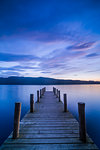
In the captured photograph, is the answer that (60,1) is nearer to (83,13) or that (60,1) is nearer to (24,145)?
(83,13)

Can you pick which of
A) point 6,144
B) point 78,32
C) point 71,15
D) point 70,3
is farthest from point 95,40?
point 6,144

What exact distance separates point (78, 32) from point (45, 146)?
41.8ft

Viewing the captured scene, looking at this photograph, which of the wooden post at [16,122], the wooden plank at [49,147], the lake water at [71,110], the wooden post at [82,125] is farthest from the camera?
the lake water at [71,110]

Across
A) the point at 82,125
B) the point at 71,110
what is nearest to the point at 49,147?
the point at 82,125

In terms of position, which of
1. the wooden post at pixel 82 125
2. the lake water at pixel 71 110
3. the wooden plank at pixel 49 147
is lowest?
the lake water at pixel 71 110

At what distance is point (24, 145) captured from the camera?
8.97 ft

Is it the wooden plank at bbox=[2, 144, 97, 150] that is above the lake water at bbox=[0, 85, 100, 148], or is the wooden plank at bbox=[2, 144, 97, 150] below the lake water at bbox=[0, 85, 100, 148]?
above

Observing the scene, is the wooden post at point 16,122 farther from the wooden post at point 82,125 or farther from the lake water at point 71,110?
the lake water at point 71,110

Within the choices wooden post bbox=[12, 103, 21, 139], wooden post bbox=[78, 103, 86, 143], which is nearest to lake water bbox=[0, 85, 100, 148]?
wooden post bbox=[12, 103, 21, 139]

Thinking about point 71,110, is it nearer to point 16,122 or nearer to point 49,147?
point 49,147

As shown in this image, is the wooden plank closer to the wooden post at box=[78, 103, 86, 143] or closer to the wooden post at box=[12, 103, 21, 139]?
the wooden post at box=[78, 103, 86, 143]

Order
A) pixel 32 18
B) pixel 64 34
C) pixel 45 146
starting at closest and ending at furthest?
pixel 45 146
pixel 32 18
pixel 64 34

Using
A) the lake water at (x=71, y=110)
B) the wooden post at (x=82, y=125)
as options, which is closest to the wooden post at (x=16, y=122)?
the wooden post at (x=82, y=125)

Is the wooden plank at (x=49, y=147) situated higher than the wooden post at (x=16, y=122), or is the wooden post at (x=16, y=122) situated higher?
the wooden post at (x=16, y=122)
